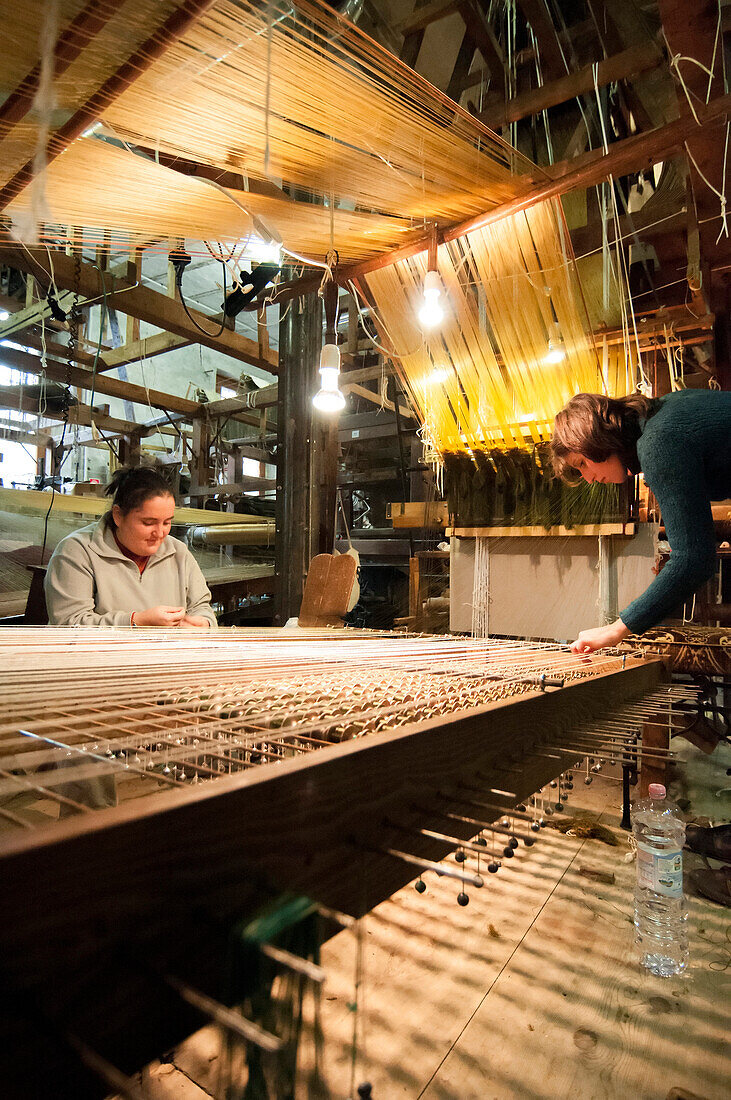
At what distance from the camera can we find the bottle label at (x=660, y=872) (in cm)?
211

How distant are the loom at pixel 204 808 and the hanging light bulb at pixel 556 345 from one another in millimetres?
1878

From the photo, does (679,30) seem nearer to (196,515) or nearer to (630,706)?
(630,706)

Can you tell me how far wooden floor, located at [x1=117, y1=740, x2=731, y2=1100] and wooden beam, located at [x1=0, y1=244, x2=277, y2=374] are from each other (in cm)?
313

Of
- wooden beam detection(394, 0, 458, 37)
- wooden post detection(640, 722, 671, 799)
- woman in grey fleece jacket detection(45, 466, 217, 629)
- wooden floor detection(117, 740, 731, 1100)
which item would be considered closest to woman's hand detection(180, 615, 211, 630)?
woman in grey fleece jacket detection(45, 466, 217, 629)

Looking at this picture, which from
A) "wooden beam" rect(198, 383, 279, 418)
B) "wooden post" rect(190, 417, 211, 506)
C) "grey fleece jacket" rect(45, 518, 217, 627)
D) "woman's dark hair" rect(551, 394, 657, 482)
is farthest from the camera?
"wooden post" rect(190, 417, 211, 506)

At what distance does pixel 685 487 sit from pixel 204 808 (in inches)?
66.4

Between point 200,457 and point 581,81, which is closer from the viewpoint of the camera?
point 581,81

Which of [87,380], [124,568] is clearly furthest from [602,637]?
[87,380]

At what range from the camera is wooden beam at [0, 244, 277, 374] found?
3.06m

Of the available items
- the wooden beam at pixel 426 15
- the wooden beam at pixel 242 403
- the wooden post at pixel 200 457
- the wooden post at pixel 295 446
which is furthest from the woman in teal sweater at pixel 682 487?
the wooden post at pixel 200 457

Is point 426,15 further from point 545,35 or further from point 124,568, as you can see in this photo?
point 124,568

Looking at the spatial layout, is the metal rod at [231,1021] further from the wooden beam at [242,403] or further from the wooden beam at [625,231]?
the wooden beam at [242,403]

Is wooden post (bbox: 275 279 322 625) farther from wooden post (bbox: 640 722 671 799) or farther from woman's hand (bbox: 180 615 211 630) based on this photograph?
wooden post (bbox: 640 722 671 799)

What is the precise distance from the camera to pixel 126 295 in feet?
11.2
